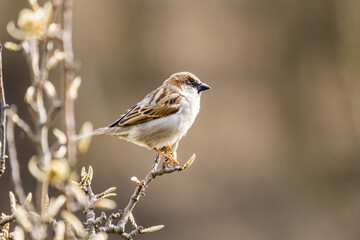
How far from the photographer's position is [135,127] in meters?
3.06

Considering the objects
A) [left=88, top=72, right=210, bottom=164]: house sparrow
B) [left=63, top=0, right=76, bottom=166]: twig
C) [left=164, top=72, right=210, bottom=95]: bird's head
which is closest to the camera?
[left=63, top=0, right=76, bottom=166]: twig

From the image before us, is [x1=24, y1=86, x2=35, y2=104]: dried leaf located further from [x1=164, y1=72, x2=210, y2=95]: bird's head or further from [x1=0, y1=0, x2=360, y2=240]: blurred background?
[x1=0, y1=0, x2=360, y2=240]: blurred background

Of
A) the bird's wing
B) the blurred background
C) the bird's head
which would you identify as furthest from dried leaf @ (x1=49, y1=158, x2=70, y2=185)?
the blurred background

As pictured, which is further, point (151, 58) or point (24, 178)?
point (151, 58)

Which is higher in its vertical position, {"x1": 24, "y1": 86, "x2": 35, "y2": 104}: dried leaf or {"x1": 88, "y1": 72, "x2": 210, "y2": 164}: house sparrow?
{"x1": 88, "y1": 72, "x2": 210, "y2": 164}: house sparrow

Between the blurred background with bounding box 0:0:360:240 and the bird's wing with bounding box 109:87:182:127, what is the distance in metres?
2.73

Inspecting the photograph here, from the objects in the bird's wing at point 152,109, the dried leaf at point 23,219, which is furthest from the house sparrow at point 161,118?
the dried leaf at point 23,219

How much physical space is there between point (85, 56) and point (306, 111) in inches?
112

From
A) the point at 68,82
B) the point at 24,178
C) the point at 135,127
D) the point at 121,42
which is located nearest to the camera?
the point at 68,82

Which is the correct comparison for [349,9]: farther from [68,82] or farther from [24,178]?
[68,82]

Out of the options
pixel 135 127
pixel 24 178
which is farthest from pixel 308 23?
pixel 135 127

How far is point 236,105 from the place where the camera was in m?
6.60

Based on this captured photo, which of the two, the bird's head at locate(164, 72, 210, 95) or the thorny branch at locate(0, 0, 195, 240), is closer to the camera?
the thorny branch at locate(0, 0, 195, 240)

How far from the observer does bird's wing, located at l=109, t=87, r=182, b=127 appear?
307cm
